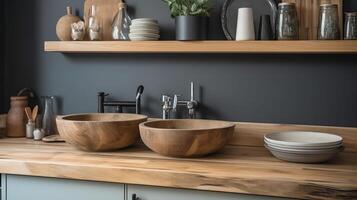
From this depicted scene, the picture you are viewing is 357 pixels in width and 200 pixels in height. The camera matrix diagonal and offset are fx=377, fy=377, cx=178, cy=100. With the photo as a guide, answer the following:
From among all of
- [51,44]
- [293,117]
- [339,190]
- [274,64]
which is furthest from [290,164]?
[51,44]

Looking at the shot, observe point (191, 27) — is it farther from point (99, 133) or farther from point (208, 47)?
point (99, 133)

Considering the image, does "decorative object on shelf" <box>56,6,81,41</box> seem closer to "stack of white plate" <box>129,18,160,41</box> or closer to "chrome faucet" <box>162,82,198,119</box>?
"stack of white plate" <box>129,18,160,41</box>

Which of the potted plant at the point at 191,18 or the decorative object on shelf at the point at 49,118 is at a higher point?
the potted plant at the point at 191,18

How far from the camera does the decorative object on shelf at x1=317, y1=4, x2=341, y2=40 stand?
1651 mm

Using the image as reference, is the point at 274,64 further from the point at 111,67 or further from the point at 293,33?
the point at 111,67

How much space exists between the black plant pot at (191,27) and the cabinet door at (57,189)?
0.77m

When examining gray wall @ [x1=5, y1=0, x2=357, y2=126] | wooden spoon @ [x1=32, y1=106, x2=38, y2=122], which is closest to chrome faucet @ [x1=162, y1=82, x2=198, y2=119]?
gray wall @ [x1=5, y1=0, x2=357, y2=126]

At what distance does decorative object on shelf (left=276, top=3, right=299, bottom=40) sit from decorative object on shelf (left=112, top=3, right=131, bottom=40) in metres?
0.76

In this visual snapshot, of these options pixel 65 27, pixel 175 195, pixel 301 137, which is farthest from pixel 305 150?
pixel 65 27

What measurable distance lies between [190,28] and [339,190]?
961 mm

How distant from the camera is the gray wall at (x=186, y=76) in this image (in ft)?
5.82

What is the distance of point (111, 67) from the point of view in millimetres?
2053

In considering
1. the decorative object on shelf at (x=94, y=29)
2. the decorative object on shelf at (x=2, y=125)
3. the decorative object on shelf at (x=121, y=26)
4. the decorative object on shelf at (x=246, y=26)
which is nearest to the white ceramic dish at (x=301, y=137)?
the decorative object on shelf at (x=246, y=26)

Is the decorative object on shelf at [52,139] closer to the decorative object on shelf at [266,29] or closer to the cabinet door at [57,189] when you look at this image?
the cabinet door at [57,189]
